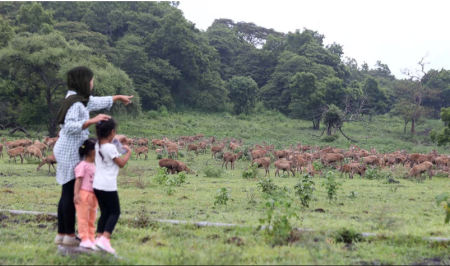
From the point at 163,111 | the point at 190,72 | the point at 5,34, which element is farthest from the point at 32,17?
the point at 190,72

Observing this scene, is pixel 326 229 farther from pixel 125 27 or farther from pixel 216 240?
pixel 125 27

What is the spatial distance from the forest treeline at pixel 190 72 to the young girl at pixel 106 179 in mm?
25353

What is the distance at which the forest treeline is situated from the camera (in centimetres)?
3459

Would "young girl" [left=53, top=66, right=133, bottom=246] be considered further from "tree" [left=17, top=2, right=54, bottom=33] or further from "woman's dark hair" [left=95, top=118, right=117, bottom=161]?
"tree" [left=17, top=2, right=54, bottom=33]

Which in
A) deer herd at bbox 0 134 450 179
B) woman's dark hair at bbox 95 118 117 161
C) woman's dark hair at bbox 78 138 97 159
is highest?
woman's dark hair at bbox 95 118 117 161

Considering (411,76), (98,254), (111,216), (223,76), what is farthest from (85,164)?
(223,76)

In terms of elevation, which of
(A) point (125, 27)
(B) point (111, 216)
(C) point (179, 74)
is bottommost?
(B) point (111, 216)

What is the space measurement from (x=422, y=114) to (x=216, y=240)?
4162 centimetres

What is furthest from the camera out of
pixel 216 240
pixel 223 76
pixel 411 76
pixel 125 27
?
pixel 223 76

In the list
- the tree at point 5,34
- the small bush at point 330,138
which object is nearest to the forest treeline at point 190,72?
the tree at point 5,34

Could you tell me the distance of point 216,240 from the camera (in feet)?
18.0

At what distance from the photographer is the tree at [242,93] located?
159 ft

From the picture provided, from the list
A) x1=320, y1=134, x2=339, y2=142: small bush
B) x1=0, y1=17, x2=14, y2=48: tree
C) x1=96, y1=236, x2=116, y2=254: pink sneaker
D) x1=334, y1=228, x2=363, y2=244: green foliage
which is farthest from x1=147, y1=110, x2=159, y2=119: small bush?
x1=96, y1=236, x2=116, y2=254: pink sneaker

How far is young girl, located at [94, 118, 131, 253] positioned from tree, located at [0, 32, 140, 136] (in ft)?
73.7
